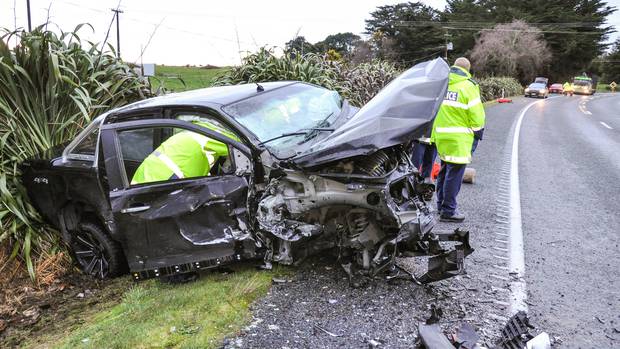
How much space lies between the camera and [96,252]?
15.8 ft

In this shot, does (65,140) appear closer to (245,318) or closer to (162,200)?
(162,200)

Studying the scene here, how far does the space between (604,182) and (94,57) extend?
7682 mm

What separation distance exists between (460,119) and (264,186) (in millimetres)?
2680

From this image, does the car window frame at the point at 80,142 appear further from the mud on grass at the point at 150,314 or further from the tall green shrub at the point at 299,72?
the tall green shrub at the point at 299,72

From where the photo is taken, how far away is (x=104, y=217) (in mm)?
4500

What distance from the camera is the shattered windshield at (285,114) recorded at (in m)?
3.99

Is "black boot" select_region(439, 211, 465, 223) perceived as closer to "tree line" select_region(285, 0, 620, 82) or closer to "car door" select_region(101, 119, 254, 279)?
"car door" select_region(101, 119, 254, 279)

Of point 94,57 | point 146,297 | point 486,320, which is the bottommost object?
point 146,297

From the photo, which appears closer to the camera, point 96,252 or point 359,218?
point 359,218

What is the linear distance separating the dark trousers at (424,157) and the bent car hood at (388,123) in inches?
106

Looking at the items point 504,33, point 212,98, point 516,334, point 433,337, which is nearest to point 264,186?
point 212,98

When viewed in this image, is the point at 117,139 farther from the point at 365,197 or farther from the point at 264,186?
the point at 365,197

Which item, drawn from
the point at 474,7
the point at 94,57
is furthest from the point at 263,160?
the point at 474,7

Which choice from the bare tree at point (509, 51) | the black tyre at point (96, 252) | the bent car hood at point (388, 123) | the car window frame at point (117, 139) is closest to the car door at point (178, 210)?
the car window frame at point (117, 139)
